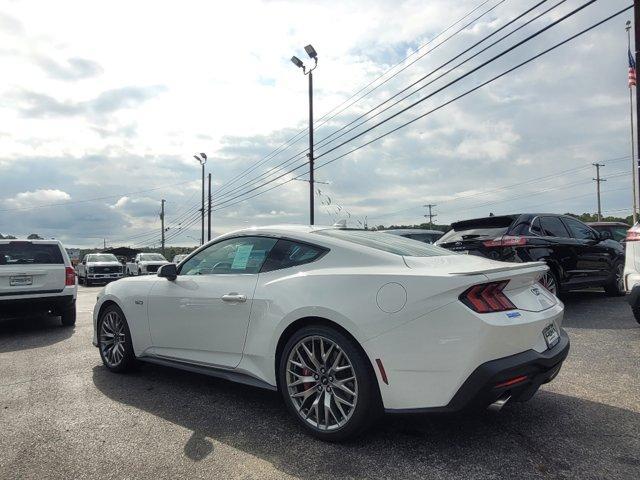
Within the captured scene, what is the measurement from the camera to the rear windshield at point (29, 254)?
7742 millimetres

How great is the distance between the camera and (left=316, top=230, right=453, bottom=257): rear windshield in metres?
3.45

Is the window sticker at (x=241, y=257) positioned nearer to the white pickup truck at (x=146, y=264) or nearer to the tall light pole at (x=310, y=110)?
the tall light pole at (x=310, y=110)

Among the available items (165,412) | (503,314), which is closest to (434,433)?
(503,314)

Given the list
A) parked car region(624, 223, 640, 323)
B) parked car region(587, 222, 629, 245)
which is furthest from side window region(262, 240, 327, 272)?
parked car region(587, 222, 629, 245)

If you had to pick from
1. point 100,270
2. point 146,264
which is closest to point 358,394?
point 100,270

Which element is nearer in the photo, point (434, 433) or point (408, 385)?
point (408, 385)

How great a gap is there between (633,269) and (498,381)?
4172mm

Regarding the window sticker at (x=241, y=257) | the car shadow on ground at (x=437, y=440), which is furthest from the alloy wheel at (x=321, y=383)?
the window sticker at (x=241, y=257)

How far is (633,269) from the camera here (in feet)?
18.7

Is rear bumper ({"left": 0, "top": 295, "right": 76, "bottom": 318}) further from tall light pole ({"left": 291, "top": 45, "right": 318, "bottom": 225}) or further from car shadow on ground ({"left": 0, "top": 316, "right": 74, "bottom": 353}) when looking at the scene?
tall light pole ({"left": 291, "top": 45, "right": 318, "bottom": 225})

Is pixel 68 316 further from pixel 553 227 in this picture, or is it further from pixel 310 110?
pixel 310 110

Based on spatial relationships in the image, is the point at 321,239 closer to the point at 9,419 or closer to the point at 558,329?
the point at 558,329

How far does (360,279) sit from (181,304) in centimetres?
184

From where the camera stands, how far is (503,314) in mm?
2754
